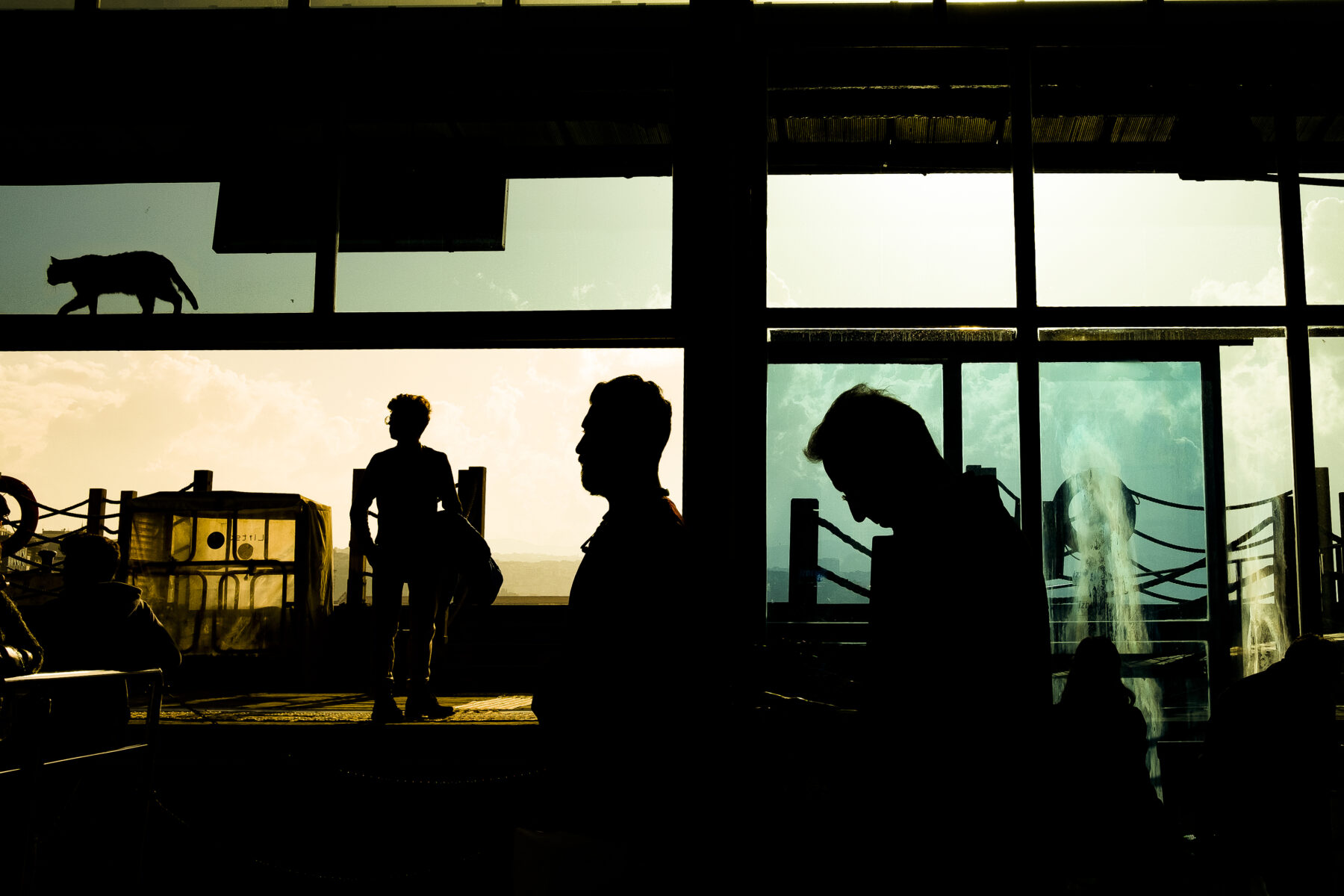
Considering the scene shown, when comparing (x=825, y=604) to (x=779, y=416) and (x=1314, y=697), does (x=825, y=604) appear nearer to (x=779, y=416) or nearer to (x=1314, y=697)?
(x=779, y=416)

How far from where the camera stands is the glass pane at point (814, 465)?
4090mm

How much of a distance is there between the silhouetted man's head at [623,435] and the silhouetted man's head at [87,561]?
3.31 meters

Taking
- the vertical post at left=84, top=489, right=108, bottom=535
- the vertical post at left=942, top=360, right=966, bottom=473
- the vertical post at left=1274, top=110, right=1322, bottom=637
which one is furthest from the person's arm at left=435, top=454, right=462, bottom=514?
the vertical post at left=84, top=489, right=108, bottom=535

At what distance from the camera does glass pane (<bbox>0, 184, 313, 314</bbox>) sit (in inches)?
176

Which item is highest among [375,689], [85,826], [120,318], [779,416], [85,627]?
[120,318]

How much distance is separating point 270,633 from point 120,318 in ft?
21.4

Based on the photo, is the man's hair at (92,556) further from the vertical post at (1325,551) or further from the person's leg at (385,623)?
the vertical post at (1325,551)

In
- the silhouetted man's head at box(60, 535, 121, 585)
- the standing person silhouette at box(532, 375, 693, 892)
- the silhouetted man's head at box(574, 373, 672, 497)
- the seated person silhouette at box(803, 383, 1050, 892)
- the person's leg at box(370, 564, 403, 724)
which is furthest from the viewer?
the person's leg at box(370, 564, 403, 724)

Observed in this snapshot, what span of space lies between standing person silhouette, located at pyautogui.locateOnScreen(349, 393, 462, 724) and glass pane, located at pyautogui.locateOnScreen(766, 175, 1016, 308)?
1.92 metres

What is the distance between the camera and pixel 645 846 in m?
1.49

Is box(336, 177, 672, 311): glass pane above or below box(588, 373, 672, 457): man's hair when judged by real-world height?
above

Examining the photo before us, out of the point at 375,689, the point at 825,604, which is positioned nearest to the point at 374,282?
the point at 375,689

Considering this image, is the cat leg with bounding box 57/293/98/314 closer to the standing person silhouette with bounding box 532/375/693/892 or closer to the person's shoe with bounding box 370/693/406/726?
the person's shoe with bounding box 370/693/406/726

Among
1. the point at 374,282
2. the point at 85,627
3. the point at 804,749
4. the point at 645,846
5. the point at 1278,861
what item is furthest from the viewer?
the point at 374,282
